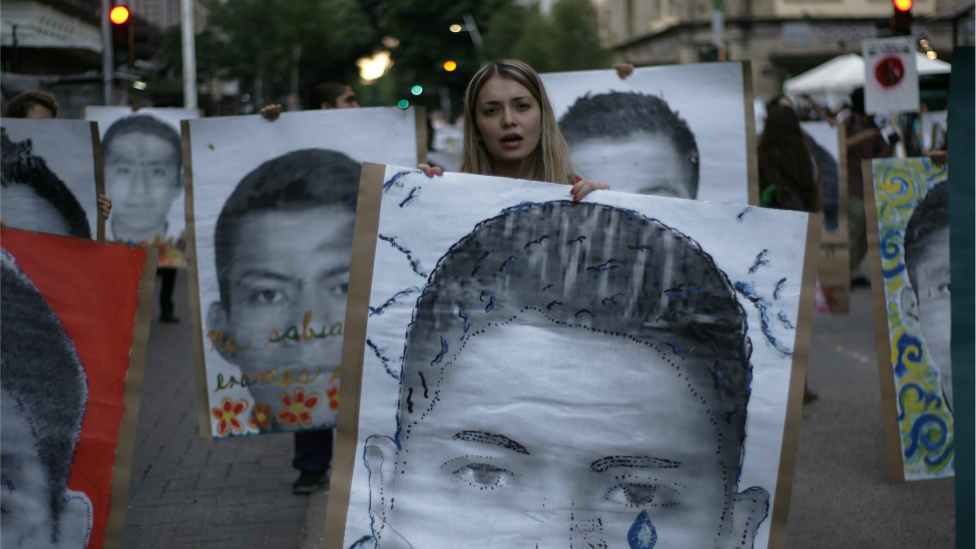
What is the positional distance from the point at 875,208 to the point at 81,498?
3.00 metres

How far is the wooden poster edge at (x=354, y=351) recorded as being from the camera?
2.10m

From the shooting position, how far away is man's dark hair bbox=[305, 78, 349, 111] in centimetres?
468

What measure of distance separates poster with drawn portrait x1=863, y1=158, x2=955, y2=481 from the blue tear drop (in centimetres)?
163

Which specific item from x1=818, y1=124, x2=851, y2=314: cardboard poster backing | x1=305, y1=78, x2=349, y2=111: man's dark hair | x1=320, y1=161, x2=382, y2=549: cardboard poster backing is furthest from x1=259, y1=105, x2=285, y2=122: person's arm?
x1=818, y1=124, x2=851, y2=314: cardboard poster backing

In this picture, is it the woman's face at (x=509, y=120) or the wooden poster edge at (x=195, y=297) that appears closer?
the woman's face at (x=509, y=120)

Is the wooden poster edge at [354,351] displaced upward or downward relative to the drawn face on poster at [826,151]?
downward

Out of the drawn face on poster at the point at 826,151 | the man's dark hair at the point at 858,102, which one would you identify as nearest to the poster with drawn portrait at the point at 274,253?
the drawn face on poster at the point at 826,151

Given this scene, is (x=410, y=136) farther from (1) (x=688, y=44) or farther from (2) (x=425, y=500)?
(1) (x=688, y=44)

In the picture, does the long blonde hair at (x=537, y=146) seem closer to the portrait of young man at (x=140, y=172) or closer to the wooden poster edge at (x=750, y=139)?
the wooden poster edge at (x=750, y=139)

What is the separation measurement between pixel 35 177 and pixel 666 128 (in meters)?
2.98

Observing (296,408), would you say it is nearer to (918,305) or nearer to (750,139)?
(750,139)

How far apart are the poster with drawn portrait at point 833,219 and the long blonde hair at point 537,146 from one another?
0.94m

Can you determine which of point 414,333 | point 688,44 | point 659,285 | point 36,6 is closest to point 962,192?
point 659,285

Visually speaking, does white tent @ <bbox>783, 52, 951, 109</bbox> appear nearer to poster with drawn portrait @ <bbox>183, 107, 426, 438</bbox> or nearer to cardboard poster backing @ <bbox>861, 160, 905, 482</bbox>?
cardboard poster backing @ <bbox>861, 160, 905, 482</bbox>
